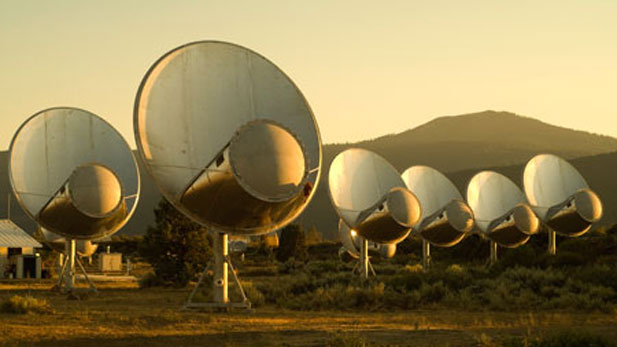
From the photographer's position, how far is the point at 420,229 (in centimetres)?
4741

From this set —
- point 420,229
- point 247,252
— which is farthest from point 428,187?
point 247,252

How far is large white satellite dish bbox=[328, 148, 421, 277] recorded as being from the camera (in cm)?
3703

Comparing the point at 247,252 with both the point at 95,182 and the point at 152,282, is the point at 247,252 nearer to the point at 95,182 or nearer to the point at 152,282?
the point at 152,282

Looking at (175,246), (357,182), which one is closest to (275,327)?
(357,182)

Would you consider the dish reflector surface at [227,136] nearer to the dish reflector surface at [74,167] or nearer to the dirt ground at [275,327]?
the dirt ground at [275,327]

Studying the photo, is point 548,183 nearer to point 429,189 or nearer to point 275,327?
point 429,189

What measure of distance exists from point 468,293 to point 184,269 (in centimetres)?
1436

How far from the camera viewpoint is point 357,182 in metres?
39.4

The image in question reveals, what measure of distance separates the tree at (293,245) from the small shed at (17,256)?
74.2ft

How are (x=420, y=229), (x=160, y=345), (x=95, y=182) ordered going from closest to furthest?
1. (x=160, y=345)
2. (x=95, y=182)
3. (x=420, y=229)

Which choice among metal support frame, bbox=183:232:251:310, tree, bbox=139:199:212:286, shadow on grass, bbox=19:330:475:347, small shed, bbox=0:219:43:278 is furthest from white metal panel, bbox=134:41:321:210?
small shed, bbox=0:219:43:278

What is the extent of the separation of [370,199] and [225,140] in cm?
1596

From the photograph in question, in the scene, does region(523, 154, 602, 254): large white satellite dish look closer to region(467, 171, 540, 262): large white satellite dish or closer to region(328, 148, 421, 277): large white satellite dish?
region(467, 171, 540, 262): large white satellite dish

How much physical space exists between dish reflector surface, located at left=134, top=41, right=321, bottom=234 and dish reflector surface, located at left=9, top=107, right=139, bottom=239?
1063cm
